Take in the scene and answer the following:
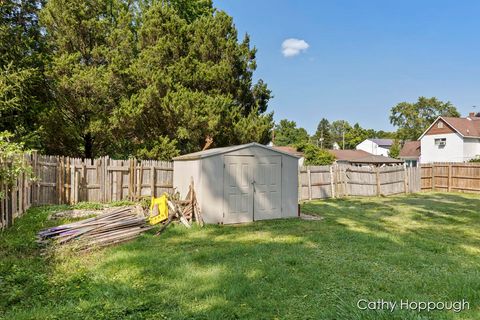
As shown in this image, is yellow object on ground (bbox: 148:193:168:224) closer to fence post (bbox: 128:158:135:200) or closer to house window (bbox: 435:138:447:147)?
fence post (bbox: 128:158:135:200)

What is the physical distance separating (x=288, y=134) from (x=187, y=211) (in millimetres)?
50593

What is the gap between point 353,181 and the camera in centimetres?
1619

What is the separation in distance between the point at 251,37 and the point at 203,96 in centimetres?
514

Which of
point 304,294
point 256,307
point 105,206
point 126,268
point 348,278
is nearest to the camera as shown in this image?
point 256,307

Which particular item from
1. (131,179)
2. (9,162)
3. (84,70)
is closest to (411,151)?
(131,179)

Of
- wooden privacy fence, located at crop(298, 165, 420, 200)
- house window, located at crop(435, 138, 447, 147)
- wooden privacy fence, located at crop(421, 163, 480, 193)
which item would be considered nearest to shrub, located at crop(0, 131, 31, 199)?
wooden privacy fence, located at crop(298, 165, 420, 200)

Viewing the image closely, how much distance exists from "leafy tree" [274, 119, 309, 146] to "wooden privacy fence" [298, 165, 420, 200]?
35215 mm

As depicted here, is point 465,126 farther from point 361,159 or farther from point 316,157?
point 316,157

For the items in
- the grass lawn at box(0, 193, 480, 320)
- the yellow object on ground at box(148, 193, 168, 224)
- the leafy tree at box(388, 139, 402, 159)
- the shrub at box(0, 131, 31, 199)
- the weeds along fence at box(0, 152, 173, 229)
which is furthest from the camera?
the leafy tree at box(388, 139, 402, 159)

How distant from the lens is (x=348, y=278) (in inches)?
179

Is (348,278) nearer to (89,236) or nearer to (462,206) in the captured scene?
(89,236)

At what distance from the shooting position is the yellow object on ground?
8.31 metres

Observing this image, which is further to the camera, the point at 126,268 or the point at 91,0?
the point at 91,0

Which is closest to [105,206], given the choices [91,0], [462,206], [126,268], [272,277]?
[126,268]
